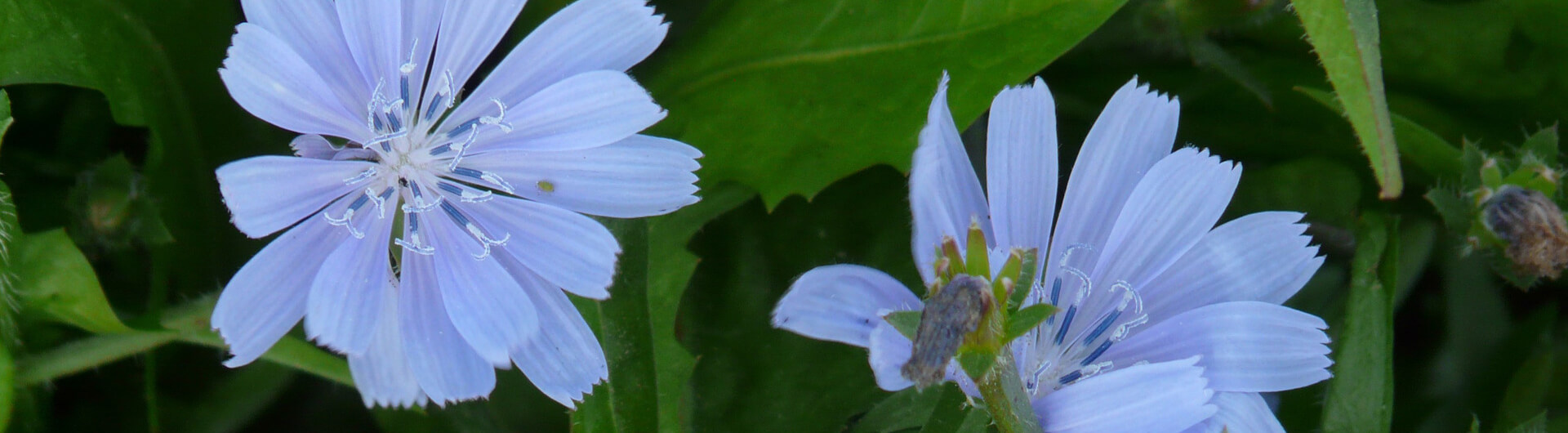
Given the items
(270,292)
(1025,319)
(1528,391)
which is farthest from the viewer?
(1528,391)

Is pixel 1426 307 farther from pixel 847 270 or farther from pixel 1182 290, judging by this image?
pixel 847 270

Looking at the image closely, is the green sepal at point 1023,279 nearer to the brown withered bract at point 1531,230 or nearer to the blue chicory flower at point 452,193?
the blue chicory flower at point 452,193

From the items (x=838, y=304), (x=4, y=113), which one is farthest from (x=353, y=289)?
(x=838, y=304)

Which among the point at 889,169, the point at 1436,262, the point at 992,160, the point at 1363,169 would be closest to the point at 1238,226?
the point at 992,160

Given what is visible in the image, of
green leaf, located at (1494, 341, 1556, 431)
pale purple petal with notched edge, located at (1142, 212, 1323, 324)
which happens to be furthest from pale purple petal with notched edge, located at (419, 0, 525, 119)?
green leaf, located at (1494, 341, 1556, 431)

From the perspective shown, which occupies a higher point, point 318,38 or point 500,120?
point 318,38

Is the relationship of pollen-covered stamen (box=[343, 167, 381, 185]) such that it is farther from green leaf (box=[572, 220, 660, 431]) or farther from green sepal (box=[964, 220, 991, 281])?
green sepal (box=[964, 220, 991, 281])

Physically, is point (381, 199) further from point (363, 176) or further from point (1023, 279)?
point (1023, 279)

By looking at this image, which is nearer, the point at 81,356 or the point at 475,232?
the point at 475,232
